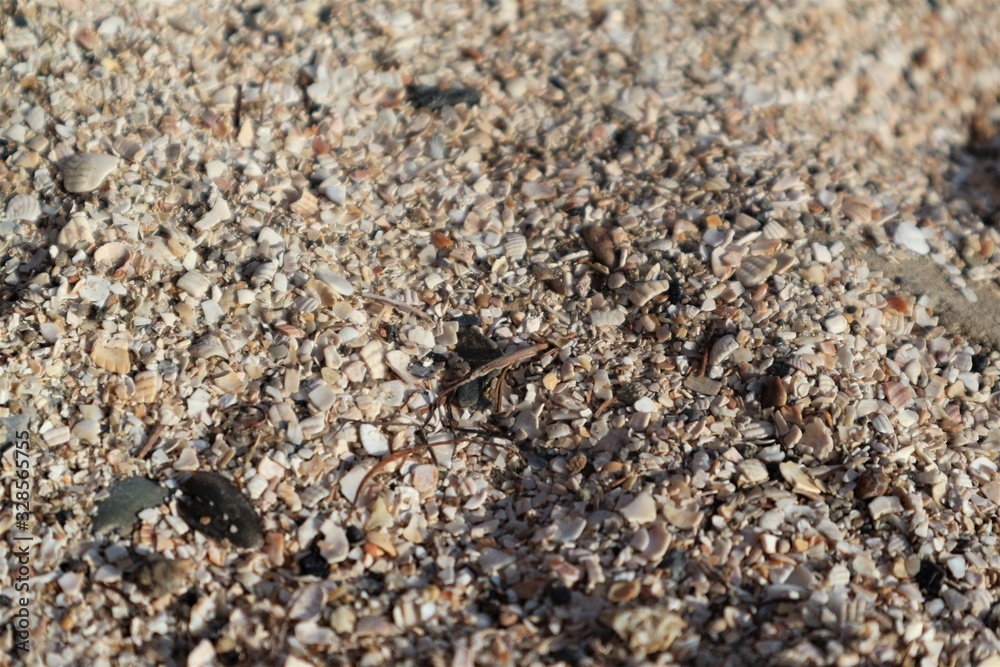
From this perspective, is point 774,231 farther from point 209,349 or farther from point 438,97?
point 209,349

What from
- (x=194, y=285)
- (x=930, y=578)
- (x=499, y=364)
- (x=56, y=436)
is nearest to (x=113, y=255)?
(x=194, y=285)

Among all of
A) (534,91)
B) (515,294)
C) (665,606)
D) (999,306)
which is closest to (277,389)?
(515,294)

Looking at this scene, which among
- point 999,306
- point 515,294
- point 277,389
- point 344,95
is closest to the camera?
point 277,389

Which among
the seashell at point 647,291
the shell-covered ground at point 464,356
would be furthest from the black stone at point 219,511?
the seashell at point 647,291

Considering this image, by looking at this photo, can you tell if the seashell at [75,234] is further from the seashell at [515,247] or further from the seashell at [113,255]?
the seashell at [515,247]

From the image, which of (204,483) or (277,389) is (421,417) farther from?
(204,483)
